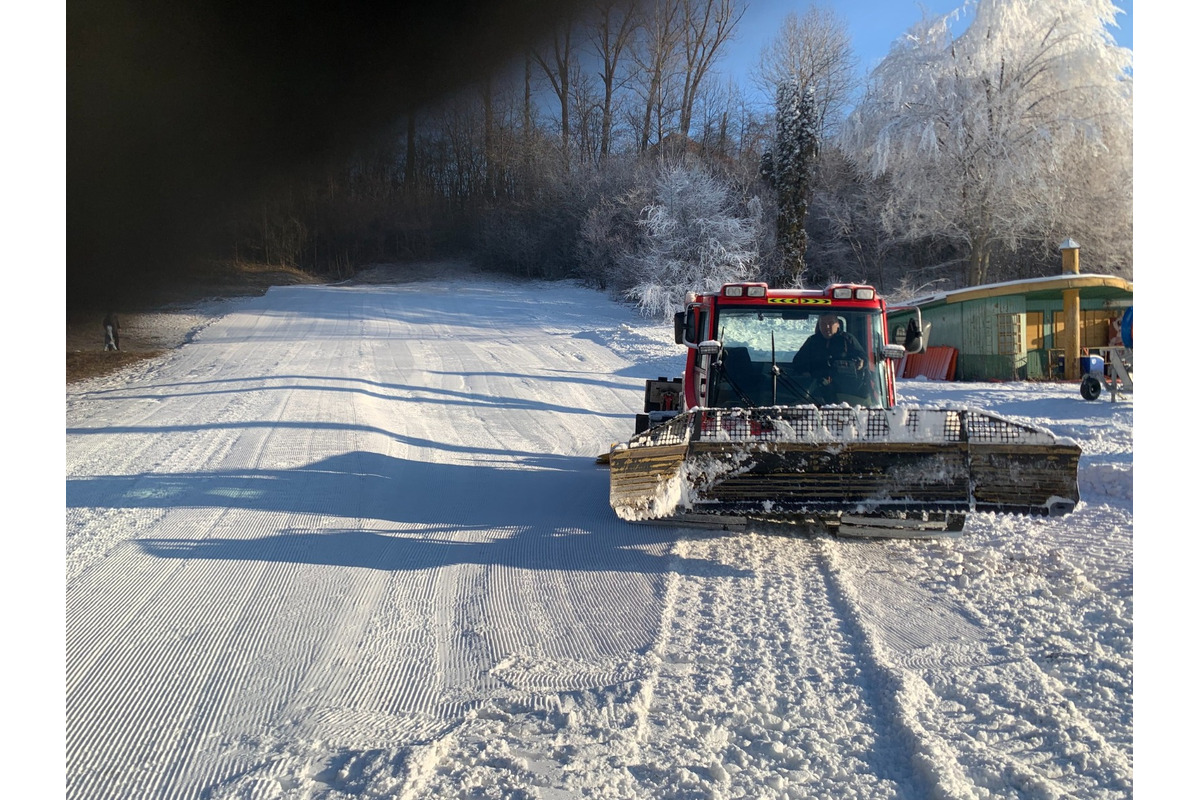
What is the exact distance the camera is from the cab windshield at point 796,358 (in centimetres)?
658

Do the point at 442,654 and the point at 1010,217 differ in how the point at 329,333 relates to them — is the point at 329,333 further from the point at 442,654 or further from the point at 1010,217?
the point at 1010,217

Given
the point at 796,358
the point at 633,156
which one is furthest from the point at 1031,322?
the point at 796,358

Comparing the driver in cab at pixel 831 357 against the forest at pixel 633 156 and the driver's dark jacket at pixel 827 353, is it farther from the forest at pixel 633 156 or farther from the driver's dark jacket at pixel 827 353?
the forest at pixel 633 156

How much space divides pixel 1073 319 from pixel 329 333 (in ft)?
64.5

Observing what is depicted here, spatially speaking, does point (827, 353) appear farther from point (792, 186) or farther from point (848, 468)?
point (792, 186)

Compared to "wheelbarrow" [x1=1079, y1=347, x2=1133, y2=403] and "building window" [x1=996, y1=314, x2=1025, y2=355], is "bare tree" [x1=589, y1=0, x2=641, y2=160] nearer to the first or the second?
"wheelbarrow" [x1=1079, y1=347, x2=1133, y2=403]

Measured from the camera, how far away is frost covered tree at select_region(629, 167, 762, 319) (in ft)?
97.1

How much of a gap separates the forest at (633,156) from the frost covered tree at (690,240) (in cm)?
10

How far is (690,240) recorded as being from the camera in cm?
3025

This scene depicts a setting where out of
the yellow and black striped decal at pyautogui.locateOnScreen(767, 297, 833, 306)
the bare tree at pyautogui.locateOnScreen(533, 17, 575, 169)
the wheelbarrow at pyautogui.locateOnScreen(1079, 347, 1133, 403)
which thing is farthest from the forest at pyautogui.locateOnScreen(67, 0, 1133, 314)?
the wheelbarrow at pyautogui.locateOnScreen(1079, 347, 1133, 403)

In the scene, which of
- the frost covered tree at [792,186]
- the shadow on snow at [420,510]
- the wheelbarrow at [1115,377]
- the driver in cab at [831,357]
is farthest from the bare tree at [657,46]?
the frost covered tree at [792,186]

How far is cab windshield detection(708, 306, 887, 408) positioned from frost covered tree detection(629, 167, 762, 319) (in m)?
22.6

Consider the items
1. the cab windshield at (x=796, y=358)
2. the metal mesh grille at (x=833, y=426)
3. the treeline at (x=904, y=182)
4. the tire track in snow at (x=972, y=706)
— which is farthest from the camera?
the treeline at (x=904, y=182)

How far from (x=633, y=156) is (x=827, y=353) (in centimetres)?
1093
